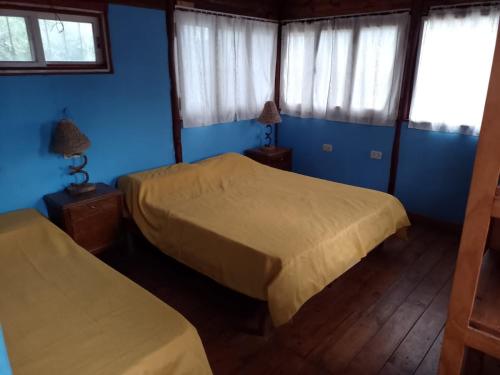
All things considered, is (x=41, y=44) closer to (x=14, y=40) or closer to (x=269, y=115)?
(x=14, y=40)

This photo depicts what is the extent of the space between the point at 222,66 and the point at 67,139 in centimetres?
181

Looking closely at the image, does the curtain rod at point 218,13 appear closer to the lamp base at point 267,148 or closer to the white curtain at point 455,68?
the lamp base at point 267,148

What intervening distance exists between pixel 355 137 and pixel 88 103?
2.65 m

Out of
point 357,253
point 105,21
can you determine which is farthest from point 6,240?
point 357,253

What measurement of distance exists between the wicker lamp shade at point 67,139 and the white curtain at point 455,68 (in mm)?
2939

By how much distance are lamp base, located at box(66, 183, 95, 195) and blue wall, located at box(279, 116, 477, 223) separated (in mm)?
2514

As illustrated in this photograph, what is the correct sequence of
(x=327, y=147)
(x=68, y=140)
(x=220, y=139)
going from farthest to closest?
(x=327, y=147) → (x=220, y=139) → (x=68, y=140)

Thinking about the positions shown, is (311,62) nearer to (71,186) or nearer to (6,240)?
(71,186)

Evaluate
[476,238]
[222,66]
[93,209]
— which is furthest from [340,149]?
[476,238]

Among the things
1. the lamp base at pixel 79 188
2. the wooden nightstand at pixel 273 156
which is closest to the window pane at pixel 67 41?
the lamp base at pixel 79 188

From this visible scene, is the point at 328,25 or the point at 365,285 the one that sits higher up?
the point at 328,25

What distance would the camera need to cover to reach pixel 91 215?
8.70 ft

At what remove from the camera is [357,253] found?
2432 millimetres

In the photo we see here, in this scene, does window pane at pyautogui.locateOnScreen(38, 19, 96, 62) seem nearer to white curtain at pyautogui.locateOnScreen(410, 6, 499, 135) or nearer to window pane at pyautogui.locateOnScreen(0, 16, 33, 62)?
window pane at pyautogui.locateOnScreen(0, 16, 33, 62)
